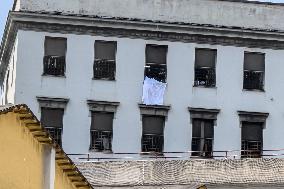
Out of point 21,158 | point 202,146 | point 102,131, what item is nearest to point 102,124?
point 102,131

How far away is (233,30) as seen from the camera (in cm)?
4919

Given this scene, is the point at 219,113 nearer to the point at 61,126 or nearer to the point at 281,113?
the point at 281,113

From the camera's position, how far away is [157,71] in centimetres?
4838

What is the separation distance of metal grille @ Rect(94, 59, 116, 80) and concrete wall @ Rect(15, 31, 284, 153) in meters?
0.22

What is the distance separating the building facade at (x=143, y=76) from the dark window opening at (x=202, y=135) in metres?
0.04

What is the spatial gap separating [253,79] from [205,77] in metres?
2.00

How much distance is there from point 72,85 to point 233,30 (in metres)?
7.05

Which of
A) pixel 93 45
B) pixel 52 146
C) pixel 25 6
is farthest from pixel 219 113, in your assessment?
pixel 52 146

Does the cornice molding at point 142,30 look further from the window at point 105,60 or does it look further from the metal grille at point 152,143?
the metal grille at point 152,143

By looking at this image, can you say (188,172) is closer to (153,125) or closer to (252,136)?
(153,125)

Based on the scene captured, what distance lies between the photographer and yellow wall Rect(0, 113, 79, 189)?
21.5m

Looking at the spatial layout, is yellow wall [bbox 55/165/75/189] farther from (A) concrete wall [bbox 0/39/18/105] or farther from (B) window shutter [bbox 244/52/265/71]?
(B) window shutter [bbox 244/52/265/71]

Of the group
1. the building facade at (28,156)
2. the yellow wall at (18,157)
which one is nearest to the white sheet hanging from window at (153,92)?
the building facade at (28,156)

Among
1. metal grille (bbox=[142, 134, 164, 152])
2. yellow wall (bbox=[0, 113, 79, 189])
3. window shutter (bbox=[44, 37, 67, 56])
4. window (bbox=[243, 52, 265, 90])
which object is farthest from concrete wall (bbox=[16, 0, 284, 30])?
yellow wall (bbox=[0, 113, 79, 189])
